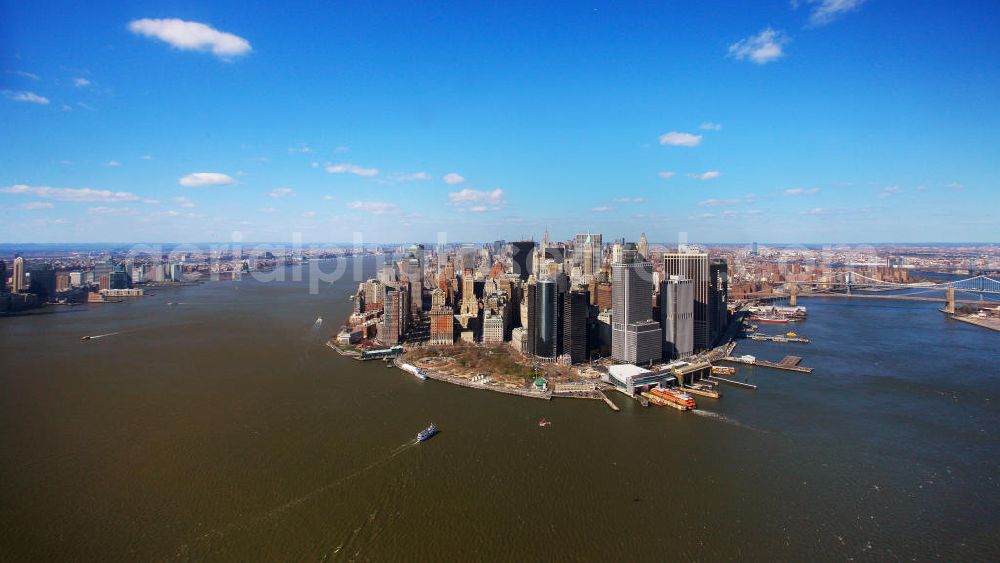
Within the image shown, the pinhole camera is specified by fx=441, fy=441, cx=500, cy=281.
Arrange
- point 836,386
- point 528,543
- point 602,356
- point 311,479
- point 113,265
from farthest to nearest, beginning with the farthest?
point 113,265
point 602,356
point 836,386
point 311,479
point 528,543

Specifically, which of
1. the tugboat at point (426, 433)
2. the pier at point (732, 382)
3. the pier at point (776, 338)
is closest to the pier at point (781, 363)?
the pier at point (732, 382)

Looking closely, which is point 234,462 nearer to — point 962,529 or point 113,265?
point 962,529

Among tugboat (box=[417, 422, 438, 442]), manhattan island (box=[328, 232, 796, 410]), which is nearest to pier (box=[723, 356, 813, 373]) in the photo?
manhattan island (box=[328, 232, 796, 410])

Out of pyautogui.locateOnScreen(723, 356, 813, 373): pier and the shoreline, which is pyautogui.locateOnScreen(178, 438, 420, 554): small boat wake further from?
pyautogui.locateOnScreen(723, 356, 813, 373): pier

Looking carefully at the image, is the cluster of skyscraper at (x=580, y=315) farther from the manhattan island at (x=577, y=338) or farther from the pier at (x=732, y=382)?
the pier at (x=732, y=382)

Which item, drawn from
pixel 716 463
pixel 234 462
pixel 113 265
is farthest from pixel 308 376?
pixel 113 265

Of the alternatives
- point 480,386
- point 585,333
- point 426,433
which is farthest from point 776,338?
point 426,433
